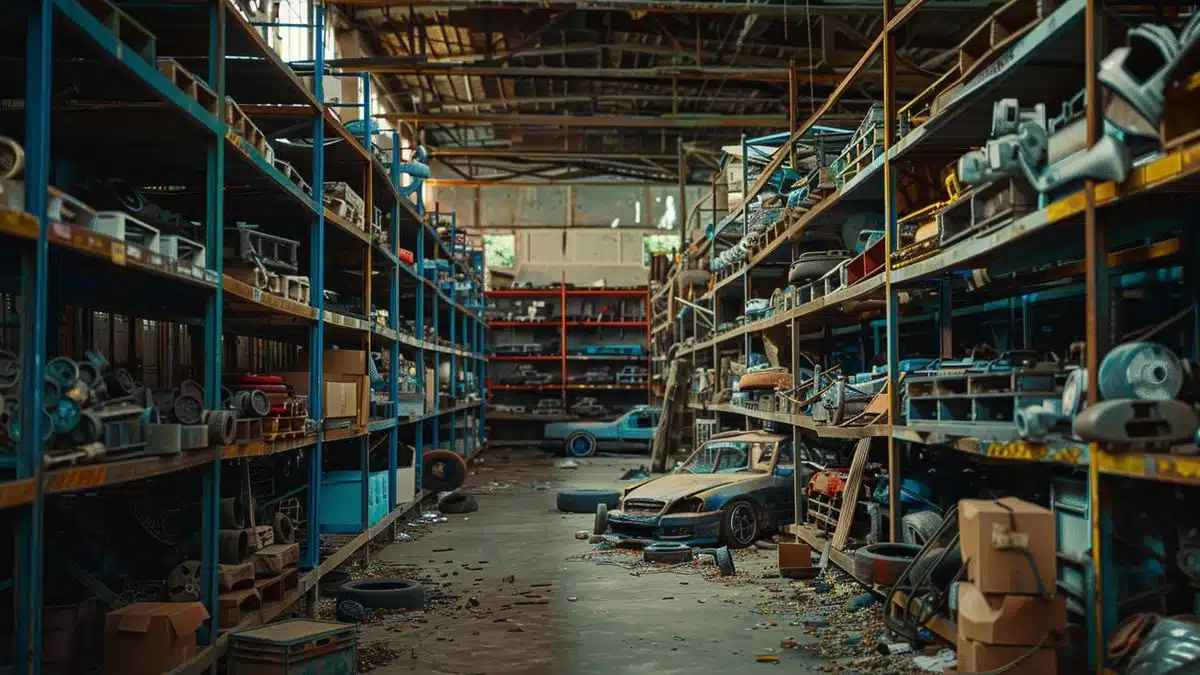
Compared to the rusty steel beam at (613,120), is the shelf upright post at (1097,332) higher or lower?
lower

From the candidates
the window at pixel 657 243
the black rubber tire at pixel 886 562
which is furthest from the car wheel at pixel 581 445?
the black rubber tire at pixel 886 562

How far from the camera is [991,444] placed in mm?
5664

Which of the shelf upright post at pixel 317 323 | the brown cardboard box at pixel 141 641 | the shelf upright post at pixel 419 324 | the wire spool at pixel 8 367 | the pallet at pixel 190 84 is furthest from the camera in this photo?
the shelf upright post at pixel 419 324

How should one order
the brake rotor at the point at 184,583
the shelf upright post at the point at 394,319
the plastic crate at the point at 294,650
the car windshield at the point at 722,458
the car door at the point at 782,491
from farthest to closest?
the car windshield at the point at 722,458, the shelf upright post at the point at 394,319, the car door at the point at 782,491, the brake rotor at the point at 184,583, the plastic crate at the point at 294,650

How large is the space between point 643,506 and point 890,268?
4.59 m

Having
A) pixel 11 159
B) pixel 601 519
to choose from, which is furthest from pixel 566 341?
pixel 11 159

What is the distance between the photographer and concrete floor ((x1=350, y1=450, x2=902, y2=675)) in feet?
21.6

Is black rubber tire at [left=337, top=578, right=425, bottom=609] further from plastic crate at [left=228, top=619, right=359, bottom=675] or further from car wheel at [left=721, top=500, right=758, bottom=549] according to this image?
car wheel at [left=721, top=500, right=758, bottom=549]

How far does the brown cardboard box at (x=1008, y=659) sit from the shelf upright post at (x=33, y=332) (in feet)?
14.5

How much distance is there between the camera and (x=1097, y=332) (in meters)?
4.77

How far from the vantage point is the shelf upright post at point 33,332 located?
401 centimetres

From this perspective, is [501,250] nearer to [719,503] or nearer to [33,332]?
[719,503]

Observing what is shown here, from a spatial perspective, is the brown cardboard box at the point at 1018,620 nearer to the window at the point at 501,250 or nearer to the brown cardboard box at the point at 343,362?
the brown cardboard box at the point at 343,362

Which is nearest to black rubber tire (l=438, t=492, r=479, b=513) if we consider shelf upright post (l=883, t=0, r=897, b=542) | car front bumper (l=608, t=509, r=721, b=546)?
car front bumper (l=608, t=509, r=721, b=546)
